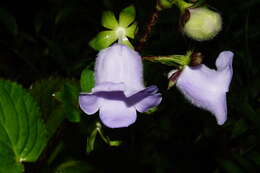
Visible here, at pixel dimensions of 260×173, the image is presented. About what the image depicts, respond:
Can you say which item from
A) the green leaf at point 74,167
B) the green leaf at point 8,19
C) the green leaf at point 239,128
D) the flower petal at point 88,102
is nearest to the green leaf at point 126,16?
the flower petal at point 88,102

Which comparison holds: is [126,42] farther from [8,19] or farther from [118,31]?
[8,19]

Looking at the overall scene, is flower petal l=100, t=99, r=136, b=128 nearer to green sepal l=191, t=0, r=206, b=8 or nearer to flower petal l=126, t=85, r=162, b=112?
flower petal l=126, t=85, r=162, b=112

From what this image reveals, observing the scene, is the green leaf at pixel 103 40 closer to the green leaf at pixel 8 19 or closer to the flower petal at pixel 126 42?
the flower petal at pixel 126 42

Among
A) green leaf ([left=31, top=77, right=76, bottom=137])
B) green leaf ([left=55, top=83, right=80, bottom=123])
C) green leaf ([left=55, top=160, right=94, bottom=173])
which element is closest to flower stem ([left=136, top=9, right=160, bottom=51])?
green leaf ([left=55, top=83, right=80, bottom=123])

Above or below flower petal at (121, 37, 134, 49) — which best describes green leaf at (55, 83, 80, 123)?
below

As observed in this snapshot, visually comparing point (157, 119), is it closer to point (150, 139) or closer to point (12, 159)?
point (150, 139)
